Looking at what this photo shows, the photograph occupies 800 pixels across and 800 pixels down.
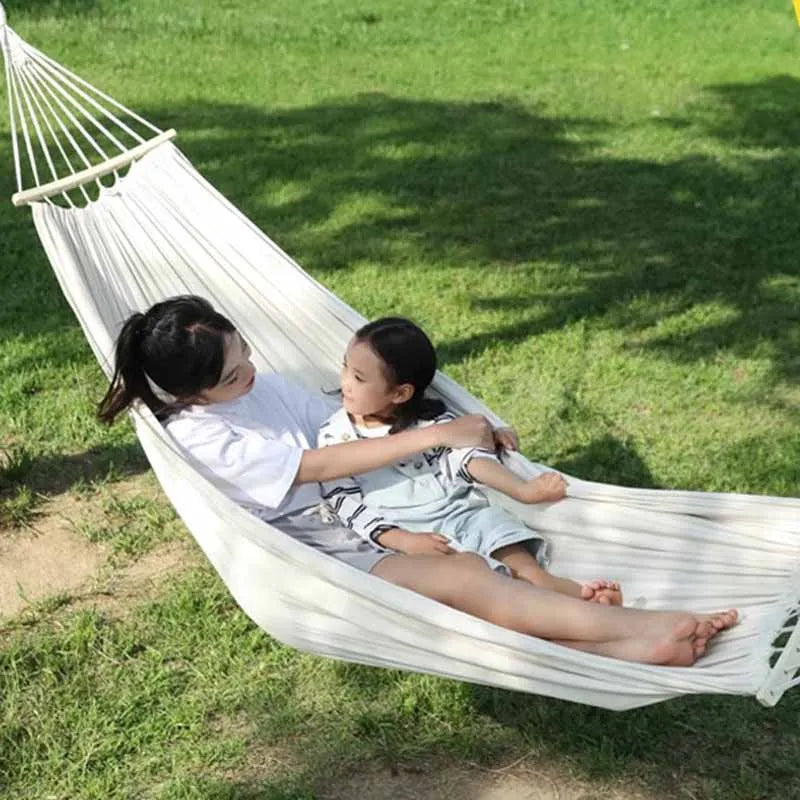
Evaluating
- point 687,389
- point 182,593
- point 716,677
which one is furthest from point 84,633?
point 687,389

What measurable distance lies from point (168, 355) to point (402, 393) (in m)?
0.44

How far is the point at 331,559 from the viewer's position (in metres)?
1.90

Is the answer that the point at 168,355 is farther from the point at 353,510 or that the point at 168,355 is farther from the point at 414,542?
the point at 414,542

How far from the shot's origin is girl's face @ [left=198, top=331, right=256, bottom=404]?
2.33m

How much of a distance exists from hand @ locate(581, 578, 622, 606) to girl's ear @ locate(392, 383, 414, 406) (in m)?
0.49

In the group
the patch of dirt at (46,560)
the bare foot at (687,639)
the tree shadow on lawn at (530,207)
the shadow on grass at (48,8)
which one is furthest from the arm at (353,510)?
the shadow on grass at (48,8)

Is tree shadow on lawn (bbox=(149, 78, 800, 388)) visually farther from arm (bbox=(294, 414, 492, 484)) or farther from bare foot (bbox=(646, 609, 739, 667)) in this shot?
bare foot (bbox=(646, 609, 739, 667))

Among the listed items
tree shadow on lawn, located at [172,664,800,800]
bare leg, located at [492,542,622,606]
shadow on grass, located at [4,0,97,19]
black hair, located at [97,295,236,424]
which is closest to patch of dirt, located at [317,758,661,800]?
tree shadow on lawn, located at [172,664,800,800]

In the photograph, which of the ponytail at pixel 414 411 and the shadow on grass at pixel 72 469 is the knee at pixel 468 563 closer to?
the ponytail at pixel 414 411

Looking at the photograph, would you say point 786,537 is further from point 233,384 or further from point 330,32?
point 330,32

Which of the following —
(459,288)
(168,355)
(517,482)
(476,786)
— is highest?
(168,355)

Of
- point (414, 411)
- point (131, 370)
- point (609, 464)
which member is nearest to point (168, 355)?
point (131, 370)

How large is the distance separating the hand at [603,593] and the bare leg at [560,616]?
3.8 inches

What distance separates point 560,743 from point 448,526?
18.0 inches
